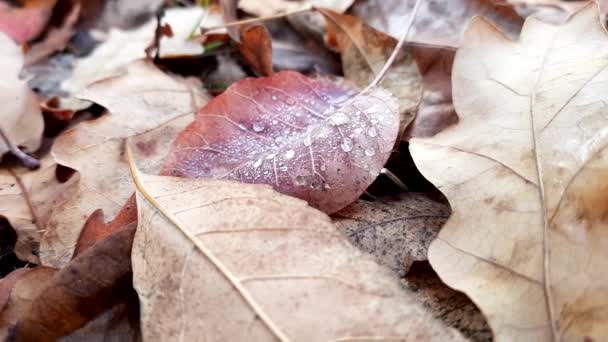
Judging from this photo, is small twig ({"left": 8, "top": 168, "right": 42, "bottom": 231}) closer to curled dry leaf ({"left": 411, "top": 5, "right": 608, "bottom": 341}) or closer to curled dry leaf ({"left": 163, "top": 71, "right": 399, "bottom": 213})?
curled dry leaf ({"left": 163, "top": 71, "right": 399, "bottom": 213})

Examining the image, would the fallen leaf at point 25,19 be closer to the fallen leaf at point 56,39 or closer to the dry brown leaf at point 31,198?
the fallen leaf at point 56,39

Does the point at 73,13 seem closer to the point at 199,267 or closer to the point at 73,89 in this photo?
the point at 73,89

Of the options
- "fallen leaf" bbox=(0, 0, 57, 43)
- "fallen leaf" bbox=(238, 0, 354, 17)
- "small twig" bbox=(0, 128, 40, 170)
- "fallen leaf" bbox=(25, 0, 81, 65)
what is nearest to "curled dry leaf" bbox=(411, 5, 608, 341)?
"fallen leaf" bbox=(238, 0, 354, 17)

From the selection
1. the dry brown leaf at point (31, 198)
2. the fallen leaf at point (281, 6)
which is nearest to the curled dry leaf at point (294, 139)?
the dry brown leaf at point (31, 198)

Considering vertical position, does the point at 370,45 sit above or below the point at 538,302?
above

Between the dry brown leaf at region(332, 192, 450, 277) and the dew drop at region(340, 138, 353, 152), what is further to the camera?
the dew drop at region(340, 138, 353, 152)

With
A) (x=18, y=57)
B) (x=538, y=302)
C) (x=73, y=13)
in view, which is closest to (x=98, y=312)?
(x=538, y=302)

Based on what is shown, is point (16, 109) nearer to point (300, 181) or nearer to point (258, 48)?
point (258, 48)

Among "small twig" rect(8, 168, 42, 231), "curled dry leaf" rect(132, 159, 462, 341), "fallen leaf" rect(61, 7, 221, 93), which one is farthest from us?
"fallen leaf" rect(61, 7, 221, 93)
